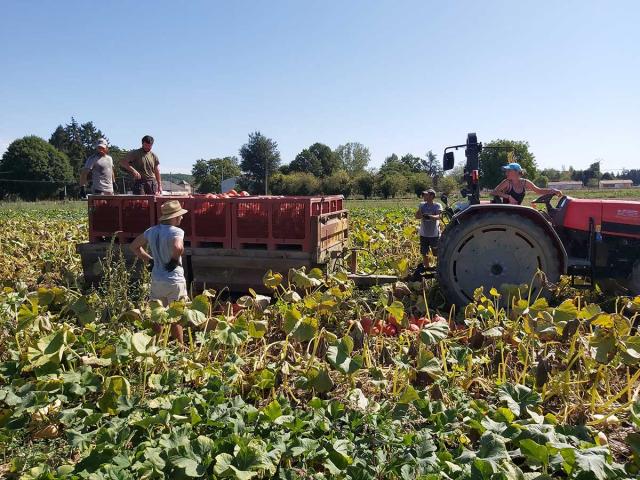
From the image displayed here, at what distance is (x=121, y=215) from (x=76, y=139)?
8924 centimetres

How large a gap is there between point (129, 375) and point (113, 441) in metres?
1.04

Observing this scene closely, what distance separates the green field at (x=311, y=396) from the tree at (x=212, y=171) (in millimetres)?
75279

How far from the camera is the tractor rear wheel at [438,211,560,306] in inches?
212

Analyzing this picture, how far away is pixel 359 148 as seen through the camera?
106 metres

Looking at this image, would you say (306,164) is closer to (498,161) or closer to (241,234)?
(498,161)

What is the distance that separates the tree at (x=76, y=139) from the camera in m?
79.9

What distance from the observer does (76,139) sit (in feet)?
280

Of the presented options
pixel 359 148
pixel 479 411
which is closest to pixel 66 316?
pixel 479 411

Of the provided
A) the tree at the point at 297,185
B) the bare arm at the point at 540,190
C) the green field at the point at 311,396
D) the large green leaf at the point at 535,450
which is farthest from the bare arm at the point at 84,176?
the tree at the point at 297,185

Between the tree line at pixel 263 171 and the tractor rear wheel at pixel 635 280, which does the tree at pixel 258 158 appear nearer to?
the tree line at pixel 263 171

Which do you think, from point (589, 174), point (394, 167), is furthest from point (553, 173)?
point (394, 167)

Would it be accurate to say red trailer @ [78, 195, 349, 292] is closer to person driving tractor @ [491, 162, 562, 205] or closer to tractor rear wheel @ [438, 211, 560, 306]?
tractor rear wheel @ [438, 211, 560, 306]

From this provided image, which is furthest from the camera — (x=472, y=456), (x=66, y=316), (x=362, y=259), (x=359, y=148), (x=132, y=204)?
(x=359, y=148)

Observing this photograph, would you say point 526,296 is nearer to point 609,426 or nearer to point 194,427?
point 609,426
